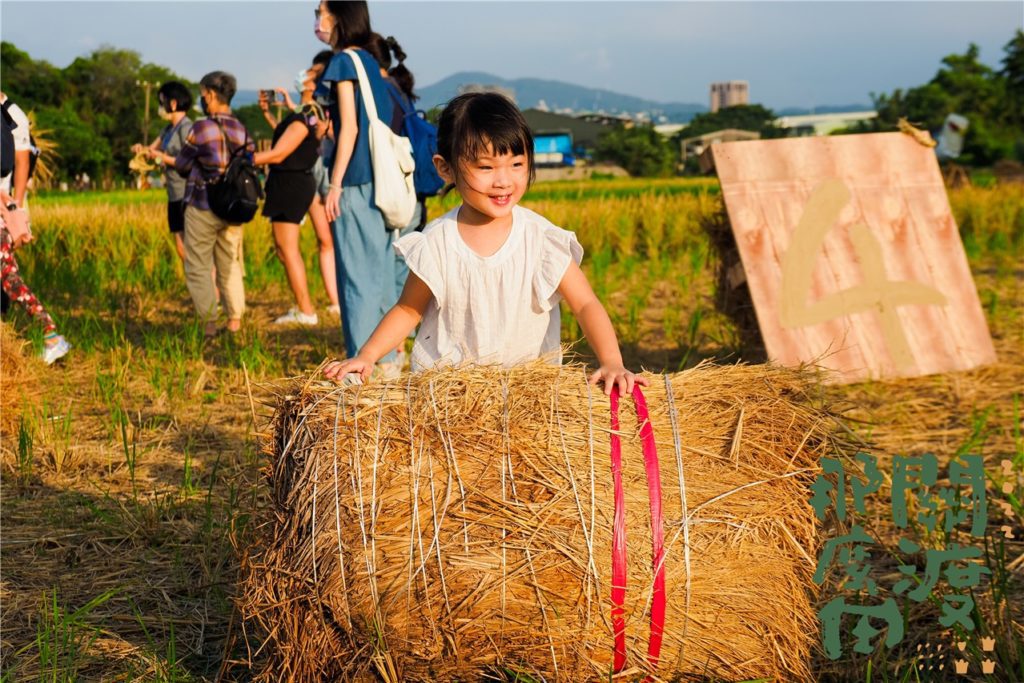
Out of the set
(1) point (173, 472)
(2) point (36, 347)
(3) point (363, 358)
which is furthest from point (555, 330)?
(2) point (36, 347)

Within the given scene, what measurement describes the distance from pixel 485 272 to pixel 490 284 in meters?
0.03

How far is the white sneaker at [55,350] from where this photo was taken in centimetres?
527

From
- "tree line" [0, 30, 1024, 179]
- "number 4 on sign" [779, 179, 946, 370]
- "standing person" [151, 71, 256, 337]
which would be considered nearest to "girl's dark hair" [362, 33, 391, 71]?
"standing person" [151, 71, 256, 337]

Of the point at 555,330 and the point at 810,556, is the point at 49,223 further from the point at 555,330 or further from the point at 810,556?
the point at 810,556

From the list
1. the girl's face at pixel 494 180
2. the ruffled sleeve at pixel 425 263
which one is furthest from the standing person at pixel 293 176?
the girl's face at pixel 494 180

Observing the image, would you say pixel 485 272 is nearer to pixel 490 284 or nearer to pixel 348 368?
pixel 490 284

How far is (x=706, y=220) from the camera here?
5.52 meters

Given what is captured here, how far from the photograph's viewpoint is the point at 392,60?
177 inches

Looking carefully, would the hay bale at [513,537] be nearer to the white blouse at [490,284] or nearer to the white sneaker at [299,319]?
the white blouse at [490,284]

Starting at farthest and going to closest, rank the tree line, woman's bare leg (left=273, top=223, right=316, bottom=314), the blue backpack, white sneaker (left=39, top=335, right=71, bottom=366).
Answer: the tree line, woman's bare leg (left=273, top=223, right=316, bottom=314), white sneaker (left=39, top=335, right=71, bottom=366), the blue backpack

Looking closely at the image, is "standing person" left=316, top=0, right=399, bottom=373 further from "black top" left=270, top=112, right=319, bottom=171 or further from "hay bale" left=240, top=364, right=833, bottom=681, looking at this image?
"hay bale" left=240, top=364, right=833, bottom=681

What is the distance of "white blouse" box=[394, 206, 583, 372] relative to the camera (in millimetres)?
2514

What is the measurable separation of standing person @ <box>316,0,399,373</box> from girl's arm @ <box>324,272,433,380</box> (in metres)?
1.55

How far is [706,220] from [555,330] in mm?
3082
